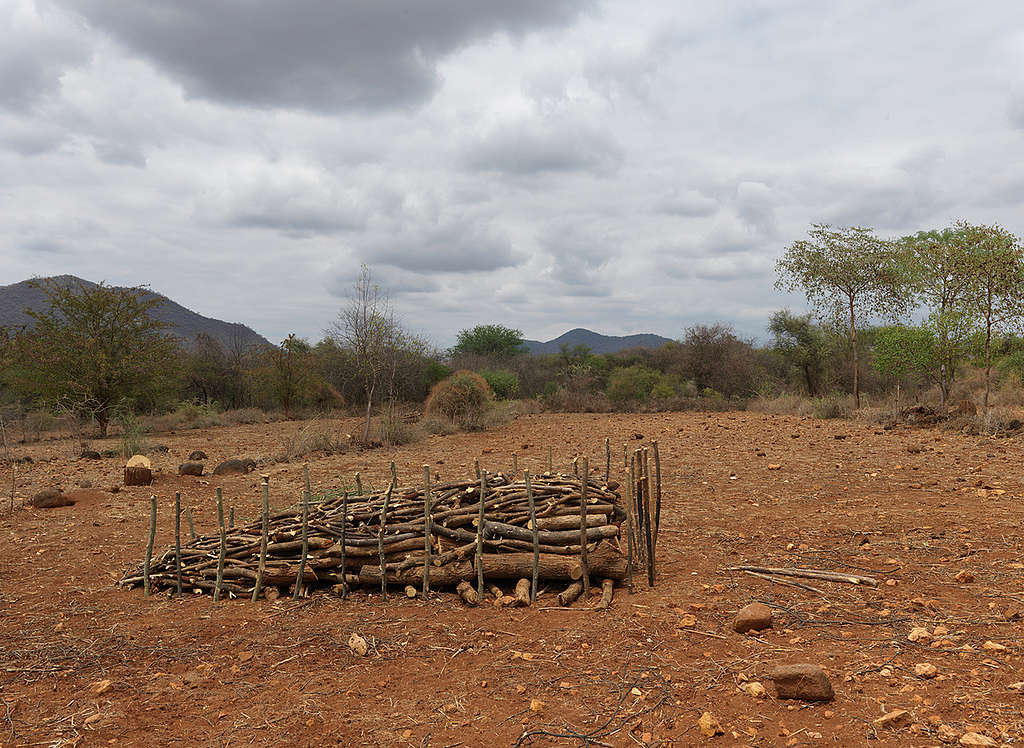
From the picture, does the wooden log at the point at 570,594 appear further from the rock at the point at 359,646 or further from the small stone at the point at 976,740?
the small stone at the point at 976,740

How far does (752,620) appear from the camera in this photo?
424 centimetres

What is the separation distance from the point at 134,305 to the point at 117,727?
20.3 meters

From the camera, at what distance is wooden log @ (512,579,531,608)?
200 inches

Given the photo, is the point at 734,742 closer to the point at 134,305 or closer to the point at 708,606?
the point at 708,606

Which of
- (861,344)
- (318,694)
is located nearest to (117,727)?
(318,694)

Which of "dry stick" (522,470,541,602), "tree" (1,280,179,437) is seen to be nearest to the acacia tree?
"dry stick" (522,470,541,602)

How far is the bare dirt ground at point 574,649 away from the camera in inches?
129

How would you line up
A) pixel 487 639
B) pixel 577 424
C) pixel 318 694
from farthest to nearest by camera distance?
pixel 577 424
pixel 487 639
pixel 318 694

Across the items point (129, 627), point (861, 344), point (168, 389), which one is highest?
point (861, 344)

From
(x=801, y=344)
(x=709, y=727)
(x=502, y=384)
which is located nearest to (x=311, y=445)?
(x=502, y=384)

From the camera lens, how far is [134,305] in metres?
20.7

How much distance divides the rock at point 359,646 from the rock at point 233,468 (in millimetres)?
8856

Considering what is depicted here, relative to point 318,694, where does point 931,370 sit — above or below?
above

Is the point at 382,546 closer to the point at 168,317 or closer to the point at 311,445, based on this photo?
the point at 311,445
